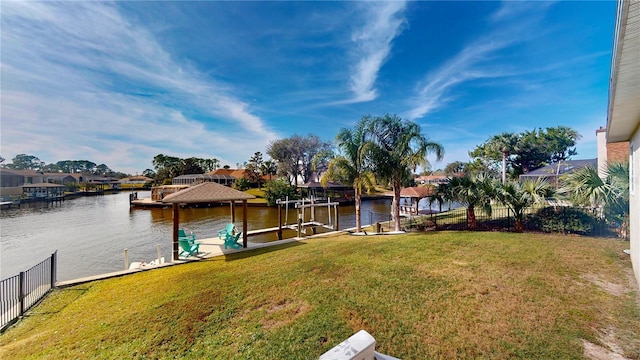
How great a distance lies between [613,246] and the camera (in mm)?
7172

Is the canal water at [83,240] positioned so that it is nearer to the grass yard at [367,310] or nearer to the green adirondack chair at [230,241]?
the green adirondack chair at [230,241]

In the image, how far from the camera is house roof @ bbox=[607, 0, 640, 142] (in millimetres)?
1839

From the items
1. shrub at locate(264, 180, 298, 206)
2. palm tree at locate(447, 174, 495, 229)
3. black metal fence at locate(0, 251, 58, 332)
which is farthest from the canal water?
palm tree at locate(447, 174, 495, 229)

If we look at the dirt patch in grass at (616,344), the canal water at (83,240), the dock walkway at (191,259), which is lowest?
the canal water at (83,240)

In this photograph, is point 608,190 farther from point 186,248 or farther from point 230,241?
point 186,248

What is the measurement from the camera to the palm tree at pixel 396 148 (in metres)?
12.2

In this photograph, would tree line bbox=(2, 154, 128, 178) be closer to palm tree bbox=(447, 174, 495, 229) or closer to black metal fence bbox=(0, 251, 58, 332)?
black metal fence bbox=(0, 251, 58, 332)

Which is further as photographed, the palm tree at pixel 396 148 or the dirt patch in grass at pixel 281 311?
the palm tree at pixel 396 148

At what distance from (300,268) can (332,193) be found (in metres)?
35.5

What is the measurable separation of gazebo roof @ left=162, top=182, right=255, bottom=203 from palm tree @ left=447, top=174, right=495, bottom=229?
32.3 feet

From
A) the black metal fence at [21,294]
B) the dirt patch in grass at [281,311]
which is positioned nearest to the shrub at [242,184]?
the black metal fence at [21,294]

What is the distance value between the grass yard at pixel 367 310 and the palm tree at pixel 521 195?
270cm

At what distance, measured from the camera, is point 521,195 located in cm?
990

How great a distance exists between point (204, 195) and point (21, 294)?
5348 mm
